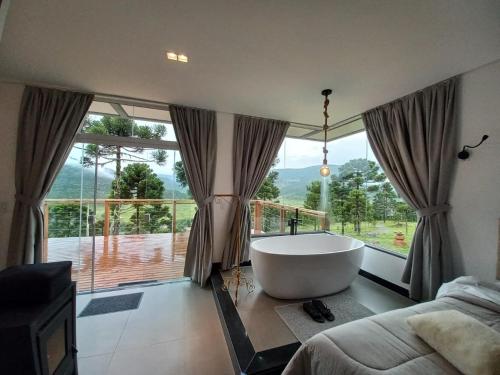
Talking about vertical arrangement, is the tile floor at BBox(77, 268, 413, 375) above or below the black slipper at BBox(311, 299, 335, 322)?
below

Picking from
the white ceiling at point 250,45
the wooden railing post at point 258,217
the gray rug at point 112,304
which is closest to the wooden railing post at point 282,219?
the wooden railing post at point 258,217

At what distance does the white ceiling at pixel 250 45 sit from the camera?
138 centimetres

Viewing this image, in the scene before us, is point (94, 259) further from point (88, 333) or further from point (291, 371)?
point (291, 371)

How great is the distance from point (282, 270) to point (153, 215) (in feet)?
6.99

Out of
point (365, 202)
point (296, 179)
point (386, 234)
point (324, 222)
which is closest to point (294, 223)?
point (324, 222)

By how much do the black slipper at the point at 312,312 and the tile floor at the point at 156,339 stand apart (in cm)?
91

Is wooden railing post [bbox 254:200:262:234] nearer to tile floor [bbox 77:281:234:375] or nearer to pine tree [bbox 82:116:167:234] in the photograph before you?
tile floor [bbox 77:281:234:375]

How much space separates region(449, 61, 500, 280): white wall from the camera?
1880mm

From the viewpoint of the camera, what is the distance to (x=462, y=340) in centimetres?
97

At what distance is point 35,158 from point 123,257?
1.68 metres

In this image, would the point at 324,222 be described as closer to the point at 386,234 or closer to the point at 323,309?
the point at 386,234

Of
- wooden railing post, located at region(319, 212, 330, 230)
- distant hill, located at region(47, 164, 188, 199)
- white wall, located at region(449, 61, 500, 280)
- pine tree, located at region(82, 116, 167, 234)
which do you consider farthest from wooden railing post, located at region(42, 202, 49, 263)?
white wall, located at region(449, 61, 500, 280)

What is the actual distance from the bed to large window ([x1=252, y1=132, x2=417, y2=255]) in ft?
5.54

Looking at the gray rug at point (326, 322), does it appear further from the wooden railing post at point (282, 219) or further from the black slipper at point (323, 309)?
the wooden railing post at point (282, 219)
